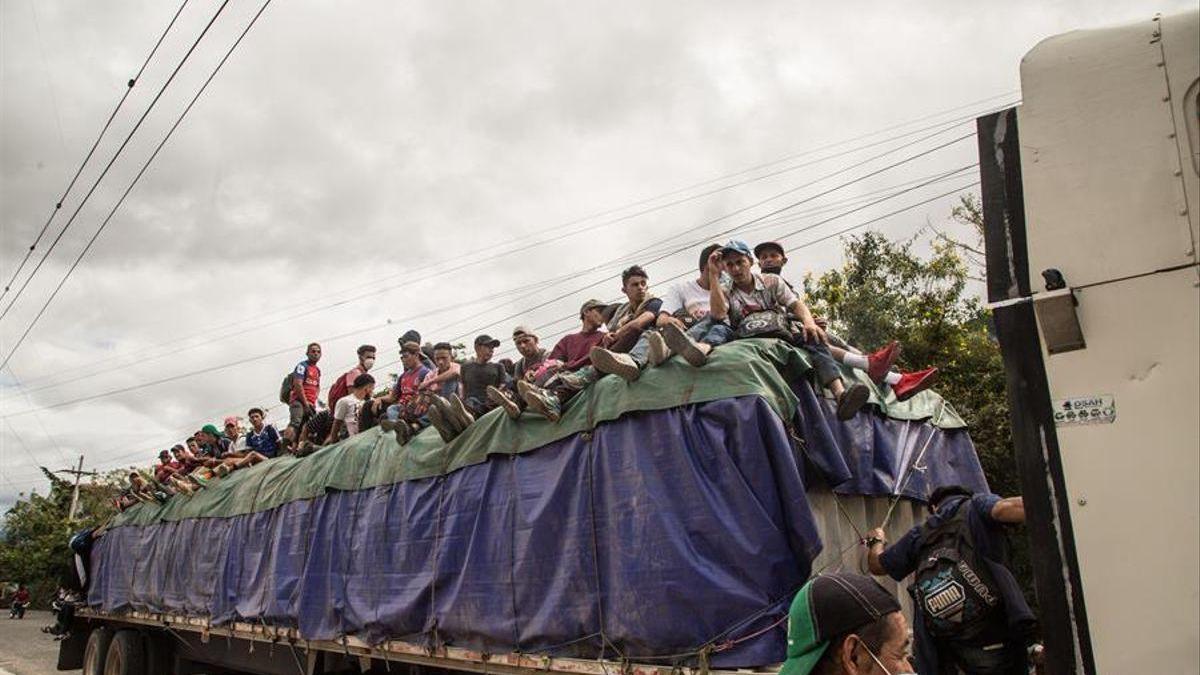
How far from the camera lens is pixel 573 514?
14.6 ft

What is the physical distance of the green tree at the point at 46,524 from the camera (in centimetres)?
4206

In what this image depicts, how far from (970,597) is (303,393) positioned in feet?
29.9

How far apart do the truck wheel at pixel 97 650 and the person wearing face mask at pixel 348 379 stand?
4958 millimetres

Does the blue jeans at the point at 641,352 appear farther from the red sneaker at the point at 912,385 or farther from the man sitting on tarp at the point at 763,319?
the red sneaker at the point at 912,385

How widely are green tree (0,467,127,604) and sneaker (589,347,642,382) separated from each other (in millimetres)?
43460

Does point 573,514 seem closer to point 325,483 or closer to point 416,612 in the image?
point 416,612

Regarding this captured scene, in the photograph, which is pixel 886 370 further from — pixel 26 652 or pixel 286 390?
pixel 26 652

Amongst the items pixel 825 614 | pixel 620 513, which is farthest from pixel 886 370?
pixel 825 614

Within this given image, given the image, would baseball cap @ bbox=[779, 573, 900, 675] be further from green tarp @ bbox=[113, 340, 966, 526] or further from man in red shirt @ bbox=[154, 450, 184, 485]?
man in red shirt @ bbox=[154, 450, 184, 485]

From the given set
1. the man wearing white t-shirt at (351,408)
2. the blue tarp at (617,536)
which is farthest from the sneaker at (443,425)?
the man wearing white t-shirt at (351,408)

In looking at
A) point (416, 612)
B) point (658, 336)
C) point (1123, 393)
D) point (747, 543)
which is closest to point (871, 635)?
point (1123, 393)

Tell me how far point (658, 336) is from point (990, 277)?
2.23m

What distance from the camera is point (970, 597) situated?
3340mm

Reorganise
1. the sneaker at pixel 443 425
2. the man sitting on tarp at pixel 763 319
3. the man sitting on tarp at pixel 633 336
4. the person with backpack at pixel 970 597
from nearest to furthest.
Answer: the person with backpack at pixel 970 597, the man sitting on tarp at pixel 763 319, the man sitting on tarp at pixel 633 336, the sneaker at pixel 443 425
